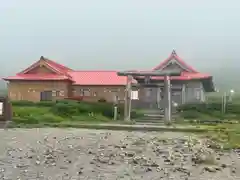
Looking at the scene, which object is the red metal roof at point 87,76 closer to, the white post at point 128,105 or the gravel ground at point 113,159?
the white post at point 128,105

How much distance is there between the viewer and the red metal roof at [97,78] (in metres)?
43.7

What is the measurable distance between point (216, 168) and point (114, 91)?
32.3 meters

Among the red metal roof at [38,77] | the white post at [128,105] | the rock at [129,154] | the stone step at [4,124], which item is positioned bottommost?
the rock at [129,154]

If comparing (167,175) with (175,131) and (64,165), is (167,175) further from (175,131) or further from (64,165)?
(175,131)

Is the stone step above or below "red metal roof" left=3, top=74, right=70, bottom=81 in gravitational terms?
below

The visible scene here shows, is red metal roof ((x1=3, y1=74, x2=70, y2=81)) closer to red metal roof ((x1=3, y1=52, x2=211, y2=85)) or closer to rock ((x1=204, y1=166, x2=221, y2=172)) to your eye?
red metal roof ((x1=3, y1=52, x2=211, y2=85))

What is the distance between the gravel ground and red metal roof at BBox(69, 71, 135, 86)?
2688 centimetres

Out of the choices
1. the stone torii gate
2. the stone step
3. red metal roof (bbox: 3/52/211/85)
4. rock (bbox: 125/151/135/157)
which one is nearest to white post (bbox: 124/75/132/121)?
the stone torii gate

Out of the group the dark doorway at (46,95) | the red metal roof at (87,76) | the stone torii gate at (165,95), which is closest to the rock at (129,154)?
the stone torii gate at (165,95)

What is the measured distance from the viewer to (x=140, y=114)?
33.1 meters

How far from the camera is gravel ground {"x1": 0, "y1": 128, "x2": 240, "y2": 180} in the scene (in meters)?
10.5

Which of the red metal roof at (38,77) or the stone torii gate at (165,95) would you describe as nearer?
the stone torii gate at (165,95)

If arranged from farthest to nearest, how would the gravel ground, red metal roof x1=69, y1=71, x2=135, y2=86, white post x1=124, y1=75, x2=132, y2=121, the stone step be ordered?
1. red metal roof x1=69, y1=71, x2=135, y2=86
2. white post x1=124, y1=75, x2=132, y2=121
3. the stone step
4. the gravel ground

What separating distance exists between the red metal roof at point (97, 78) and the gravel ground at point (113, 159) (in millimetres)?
26879
